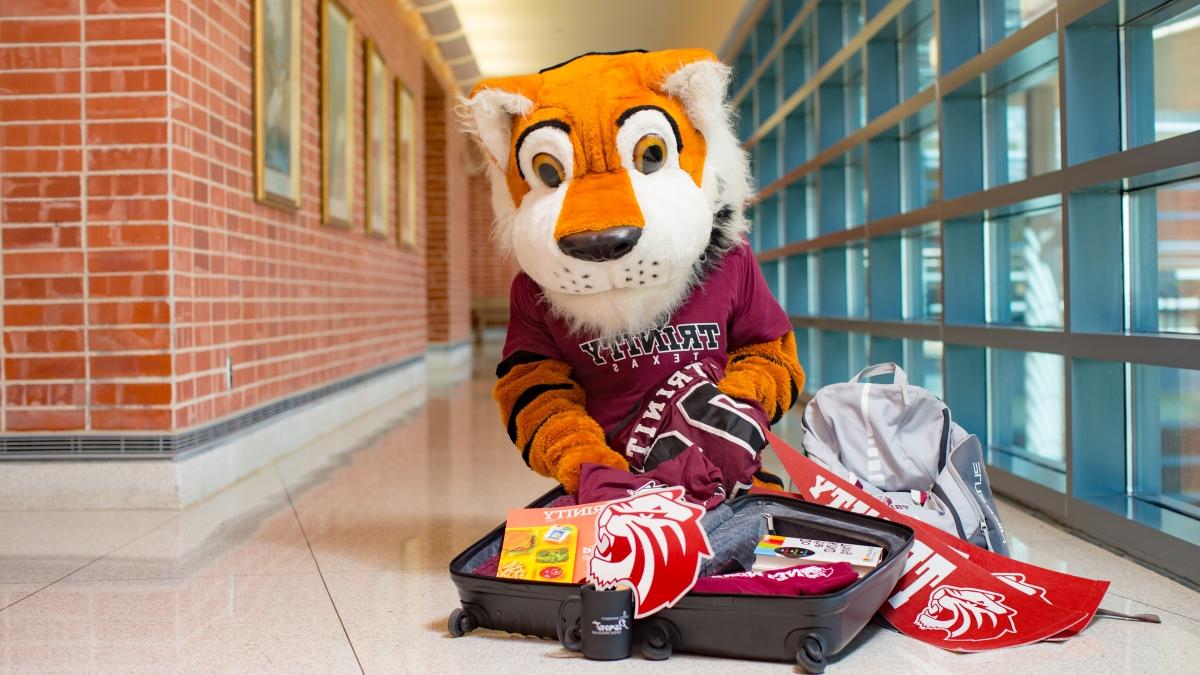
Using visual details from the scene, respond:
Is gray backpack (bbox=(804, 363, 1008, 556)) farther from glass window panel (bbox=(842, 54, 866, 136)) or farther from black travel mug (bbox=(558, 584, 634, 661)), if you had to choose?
glass window panel (bbox=(842, 54, 866, 136))

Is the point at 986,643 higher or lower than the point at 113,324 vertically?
lower

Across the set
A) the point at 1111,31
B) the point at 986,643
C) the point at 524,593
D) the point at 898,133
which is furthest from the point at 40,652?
the point at 898,133

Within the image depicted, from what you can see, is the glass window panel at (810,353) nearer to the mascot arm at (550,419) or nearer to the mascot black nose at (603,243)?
the mascot arm at (550,419)

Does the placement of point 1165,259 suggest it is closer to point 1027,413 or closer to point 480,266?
point 1027,413

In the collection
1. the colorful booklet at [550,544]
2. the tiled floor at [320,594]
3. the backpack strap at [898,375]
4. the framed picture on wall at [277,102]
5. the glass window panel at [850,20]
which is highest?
the glass window panel at [850,20]

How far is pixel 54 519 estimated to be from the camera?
2770 mm

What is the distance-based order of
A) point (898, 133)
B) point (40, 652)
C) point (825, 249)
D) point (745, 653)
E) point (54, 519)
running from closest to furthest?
point (745, 653) < point (40, 652) < point (54, 519) < point (898, 133) < point (825, 249)

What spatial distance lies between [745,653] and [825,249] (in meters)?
3.79

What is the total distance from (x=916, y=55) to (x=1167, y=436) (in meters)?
2.20

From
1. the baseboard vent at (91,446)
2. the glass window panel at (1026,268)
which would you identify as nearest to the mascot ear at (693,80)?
the glass window panel at (1026,268)

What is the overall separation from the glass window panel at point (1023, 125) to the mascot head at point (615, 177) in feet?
4.55

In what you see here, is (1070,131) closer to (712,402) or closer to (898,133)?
(712,402)

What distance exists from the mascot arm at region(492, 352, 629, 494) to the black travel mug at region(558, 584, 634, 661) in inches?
12.1

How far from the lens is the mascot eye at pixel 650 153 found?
1.77 metres
